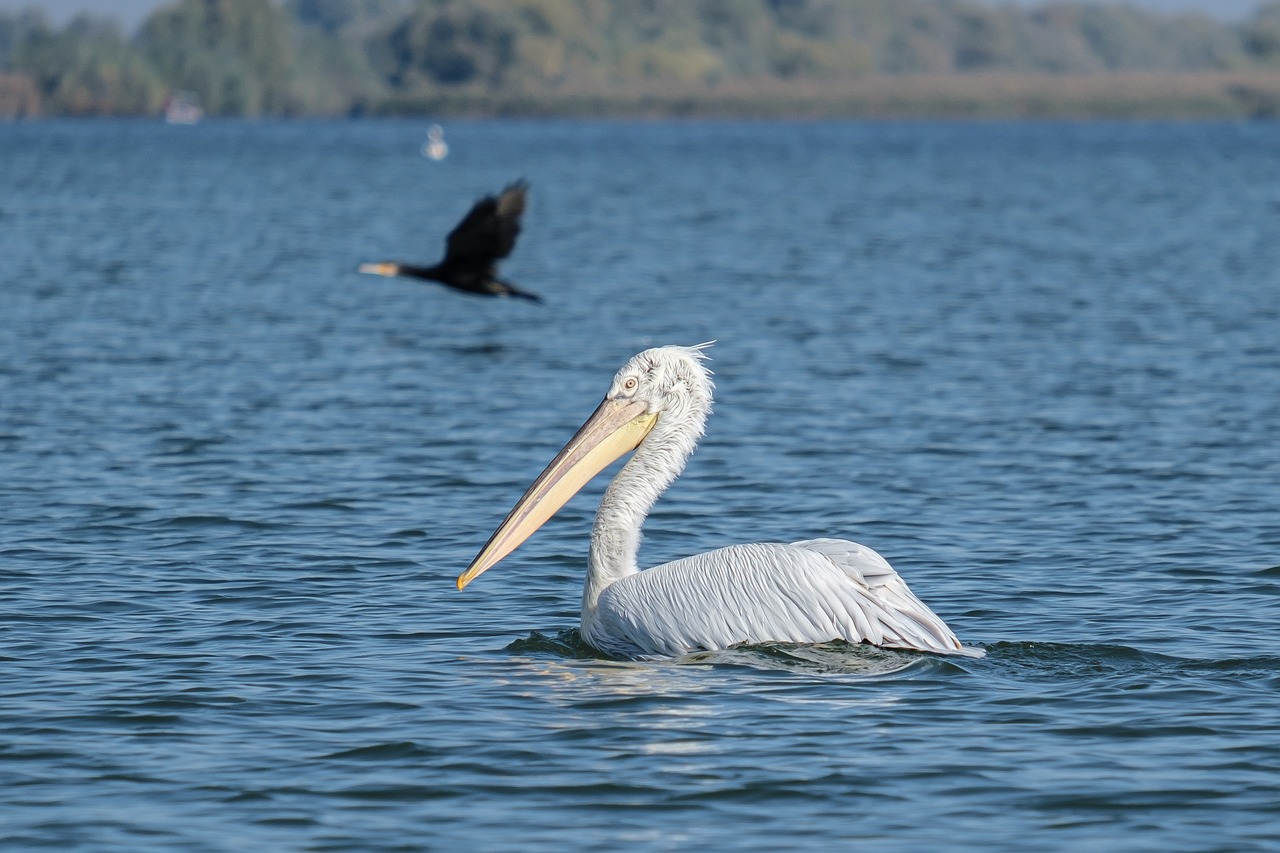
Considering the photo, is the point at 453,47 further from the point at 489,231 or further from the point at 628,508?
the point at 628,508

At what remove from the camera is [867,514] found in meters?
10.8

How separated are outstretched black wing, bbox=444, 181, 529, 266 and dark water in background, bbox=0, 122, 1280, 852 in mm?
871

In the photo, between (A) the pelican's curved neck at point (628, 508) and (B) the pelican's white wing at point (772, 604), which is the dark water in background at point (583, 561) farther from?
(A) the pelican's curved neck at point (628, 508)

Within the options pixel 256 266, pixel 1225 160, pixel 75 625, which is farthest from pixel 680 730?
pixel 1225 160

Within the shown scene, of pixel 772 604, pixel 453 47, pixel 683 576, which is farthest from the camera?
pixel 453 47

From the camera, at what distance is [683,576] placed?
761cm

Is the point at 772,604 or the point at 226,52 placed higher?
the point at 226,52

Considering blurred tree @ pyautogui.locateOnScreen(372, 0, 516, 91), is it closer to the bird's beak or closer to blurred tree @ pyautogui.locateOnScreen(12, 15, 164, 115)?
blurred tree @ pyautogui.locateOnScreen(12, 15, 164, 115)

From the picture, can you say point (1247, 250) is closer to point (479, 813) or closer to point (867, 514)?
point (867, 514)

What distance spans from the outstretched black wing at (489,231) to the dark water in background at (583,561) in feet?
2.86

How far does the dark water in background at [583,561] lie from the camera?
20.5ft

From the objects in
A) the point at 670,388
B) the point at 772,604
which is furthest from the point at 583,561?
the point at 772,604

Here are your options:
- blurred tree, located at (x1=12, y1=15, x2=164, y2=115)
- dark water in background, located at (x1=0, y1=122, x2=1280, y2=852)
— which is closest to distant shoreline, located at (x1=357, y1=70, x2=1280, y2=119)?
blurred tree, located at (x1=12, y1=15, x2=164, y2=115)

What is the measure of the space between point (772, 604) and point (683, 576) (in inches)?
14.2
